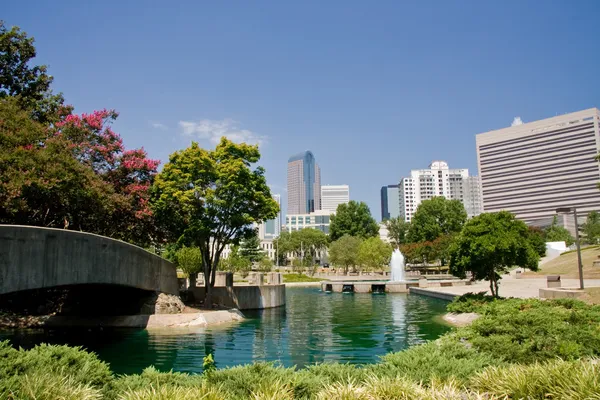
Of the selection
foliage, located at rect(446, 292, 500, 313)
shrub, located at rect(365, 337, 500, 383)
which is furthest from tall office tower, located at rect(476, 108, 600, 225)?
shrub, located at rect(365, 337, 500, 383)

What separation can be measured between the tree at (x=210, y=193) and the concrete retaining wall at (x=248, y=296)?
2405 millimetres

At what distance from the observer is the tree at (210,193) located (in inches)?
1116

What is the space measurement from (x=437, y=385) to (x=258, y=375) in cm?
348

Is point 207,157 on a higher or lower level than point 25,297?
higher

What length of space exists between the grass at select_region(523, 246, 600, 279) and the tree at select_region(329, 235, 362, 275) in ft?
103

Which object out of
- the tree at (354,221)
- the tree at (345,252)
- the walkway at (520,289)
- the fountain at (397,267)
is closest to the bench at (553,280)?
the walkway at (520,289)

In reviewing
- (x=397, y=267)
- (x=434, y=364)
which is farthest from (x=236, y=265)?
(x=434, y=364)

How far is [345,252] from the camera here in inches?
3462

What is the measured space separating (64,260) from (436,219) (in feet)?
305

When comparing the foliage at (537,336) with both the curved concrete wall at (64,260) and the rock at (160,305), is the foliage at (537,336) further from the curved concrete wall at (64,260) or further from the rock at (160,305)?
the rock at (160,305)

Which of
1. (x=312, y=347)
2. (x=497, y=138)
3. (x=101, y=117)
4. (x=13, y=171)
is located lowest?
(x=312, y=347)

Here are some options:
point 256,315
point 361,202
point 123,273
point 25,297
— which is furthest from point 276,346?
point 361,202

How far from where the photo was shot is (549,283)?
125 feet

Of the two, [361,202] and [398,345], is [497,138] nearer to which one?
[361,202]
